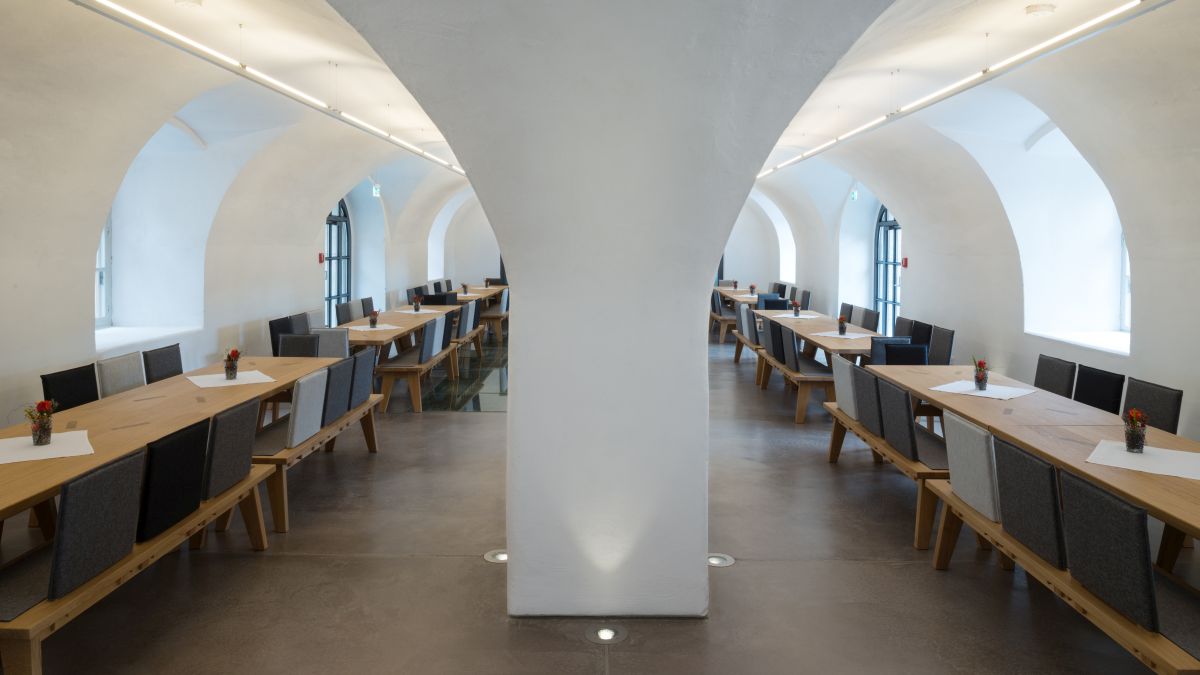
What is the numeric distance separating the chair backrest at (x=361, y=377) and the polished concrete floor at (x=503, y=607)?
81 cm

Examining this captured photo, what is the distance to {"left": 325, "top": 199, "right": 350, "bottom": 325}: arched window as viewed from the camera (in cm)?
1641

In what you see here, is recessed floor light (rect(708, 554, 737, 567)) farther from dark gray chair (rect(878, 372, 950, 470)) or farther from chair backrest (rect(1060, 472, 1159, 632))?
chair backrest (rect(1060, 472, 1159, 632))

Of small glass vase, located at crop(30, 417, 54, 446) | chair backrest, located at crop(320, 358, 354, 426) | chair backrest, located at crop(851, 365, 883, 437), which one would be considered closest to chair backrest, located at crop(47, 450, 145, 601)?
small glass vase, located at crop(30, 417, 54, 446)

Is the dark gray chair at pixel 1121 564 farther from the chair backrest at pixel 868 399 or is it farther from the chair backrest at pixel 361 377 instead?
the chair backrest at pixel 361 377

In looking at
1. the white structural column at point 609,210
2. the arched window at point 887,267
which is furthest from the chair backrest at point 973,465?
the arched window at point 887,267

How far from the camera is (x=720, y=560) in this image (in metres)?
4.86

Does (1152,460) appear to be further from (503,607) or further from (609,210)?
(503,607)

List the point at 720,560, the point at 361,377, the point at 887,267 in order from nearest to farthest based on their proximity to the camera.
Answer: the point at 720,560 < the point at 361,377 < the point at 887,267

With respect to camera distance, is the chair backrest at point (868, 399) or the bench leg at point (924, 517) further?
the chair backrest at point (868, 399)

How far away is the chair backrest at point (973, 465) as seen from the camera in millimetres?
4199

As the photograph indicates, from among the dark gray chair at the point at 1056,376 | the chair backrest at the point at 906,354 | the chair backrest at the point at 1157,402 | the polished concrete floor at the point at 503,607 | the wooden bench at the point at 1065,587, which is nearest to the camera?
the wooden bench at the point at 1065,587

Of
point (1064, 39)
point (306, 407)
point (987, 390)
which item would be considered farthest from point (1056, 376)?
point (306, 407)

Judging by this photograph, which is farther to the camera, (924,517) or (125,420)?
(924,517)

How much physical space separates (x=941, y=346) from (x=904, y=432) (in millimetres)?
4547
